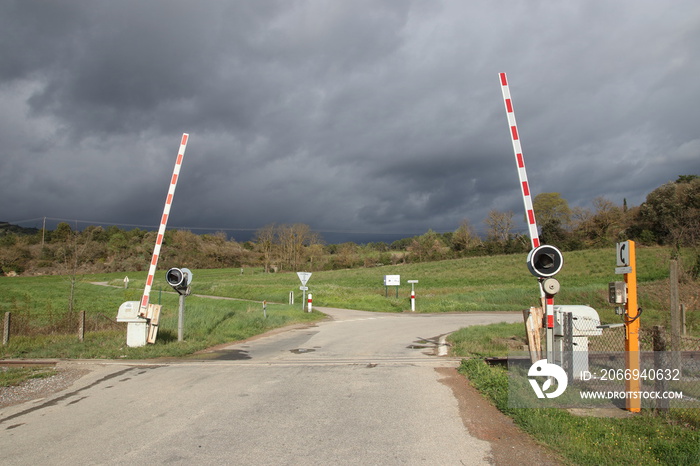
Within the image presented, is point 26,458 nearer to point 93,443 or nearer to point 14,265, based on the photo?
point 93,443

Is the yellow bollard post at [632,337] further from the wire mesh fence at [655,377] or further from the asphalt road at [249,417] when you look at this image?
the asphalt road at [249,417]

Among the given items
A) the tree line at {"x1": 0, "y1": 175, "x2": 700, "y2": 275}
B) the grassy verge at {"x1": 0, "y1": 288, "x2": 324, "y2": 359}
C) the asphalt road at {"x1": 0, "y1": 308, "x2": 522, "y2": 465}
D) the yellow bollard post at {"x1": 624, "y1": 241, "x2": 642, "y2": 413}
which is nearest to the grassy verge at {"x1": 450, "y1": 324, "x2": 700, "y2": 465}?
the yellow bollard post at {"x1": 624, "y1": 241, "x2": 642, "y2": 413}

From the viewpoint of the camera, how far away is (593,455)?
474 cm

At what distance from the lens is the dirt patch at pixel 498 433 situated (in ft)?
15.9

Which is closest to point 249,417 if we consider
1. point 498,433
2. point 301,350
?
point 498,433

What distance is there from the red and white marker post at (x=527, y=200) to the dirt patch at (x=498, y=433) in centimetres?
140

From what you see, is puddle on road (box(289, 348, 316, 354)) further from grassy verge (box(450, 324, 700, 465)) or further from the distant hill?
the distant hill

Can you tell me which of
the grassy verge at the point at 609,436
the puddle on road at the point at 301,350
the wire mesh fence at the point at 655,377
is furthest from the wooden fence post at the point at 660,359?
the puddle on road at the point at 301,350

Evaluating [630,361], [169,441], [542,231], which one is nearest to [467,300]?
[630,361]

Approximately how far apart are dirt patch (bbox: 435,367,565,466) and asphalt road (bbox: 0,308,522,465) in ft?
0.46

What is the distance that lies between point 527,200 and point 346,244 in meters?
98.3

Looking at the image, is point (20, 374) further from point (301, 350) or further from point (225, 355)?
point (301, 350)

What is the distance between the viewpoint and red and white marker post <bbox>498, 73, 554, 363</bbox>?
288 inches

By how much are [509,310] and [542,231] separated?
53320mm
